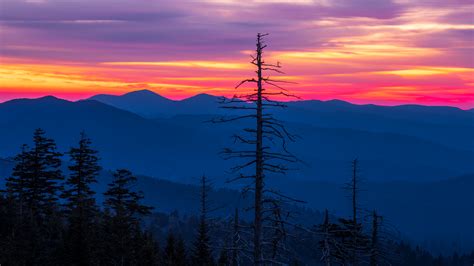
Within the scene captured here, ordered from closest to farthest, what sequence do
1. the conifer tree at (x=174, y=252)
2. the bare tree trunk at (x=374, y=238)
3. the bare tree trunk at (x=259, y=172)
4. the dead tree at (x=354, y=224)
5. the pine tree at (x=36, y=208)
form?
the bare tree trunk at (x=259, y=172)
the pine tree at (x=36, y=208)
the dead tree at (x=354, y=224)
the bare tree trunk at (x=374, y=238)
the conifer tree at (x=174, y=252)

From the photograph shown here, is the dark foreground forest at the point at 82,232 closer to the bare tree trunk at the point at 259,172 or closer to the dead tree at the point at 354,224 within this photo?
the dead tree at the point at 354,224

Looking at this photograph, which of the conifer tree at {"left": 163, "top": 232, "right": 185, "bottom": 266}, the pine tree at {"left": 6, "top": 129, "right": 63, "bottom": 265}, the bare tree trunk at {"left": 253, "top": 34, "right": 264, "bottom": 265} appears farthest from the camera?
the conifer tree at {"left": 163, "top": 232, "right": 185, "bottom": 266}

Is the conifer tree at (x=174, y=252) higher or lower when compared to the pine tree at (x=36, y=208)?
lower

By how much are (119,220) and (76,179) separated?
11827 mm

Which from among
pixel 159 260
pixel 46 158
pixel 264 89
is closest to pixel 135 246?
pixel 159 260

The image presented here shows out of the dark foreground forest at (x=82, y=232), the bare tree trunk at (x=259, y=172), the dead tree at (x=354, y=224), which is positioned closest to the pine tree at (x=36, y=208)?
the dark foreground forest at (x=82, y=232)

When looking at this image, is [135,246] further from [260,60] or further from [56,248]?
[260,60]

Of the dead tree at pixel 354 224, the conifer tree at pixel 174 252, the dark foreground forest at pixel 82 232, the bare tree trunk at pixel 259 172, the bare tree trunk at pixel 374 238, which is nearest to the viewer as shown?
the bare tree trunk at pixel 259 172

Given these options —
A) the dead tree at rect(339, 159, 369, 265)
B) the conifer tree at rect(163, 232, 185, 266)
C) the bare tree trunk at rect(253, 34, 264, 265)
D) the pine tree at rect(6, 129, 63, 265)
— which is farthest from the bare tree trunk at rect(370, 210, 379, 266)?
the bare tree trunk at rect(253, 34, 264, 265)

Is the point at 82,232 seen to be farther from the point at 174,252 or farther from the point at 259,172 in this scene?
the point at 259,172

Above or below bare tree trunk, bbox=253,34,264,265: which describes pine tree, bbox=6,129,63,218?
below

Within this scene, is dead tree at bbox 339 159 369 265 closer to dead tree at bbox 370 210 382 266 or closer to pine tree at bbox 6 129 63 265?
dead tree at bbox 370 210 382 266

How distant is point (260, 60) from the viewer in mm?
19297

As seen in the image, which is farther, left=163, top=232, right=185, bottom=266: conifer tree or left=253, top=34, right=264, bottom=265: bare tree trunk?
left=163, top=232, right=185, bottom=266: conifer tree
